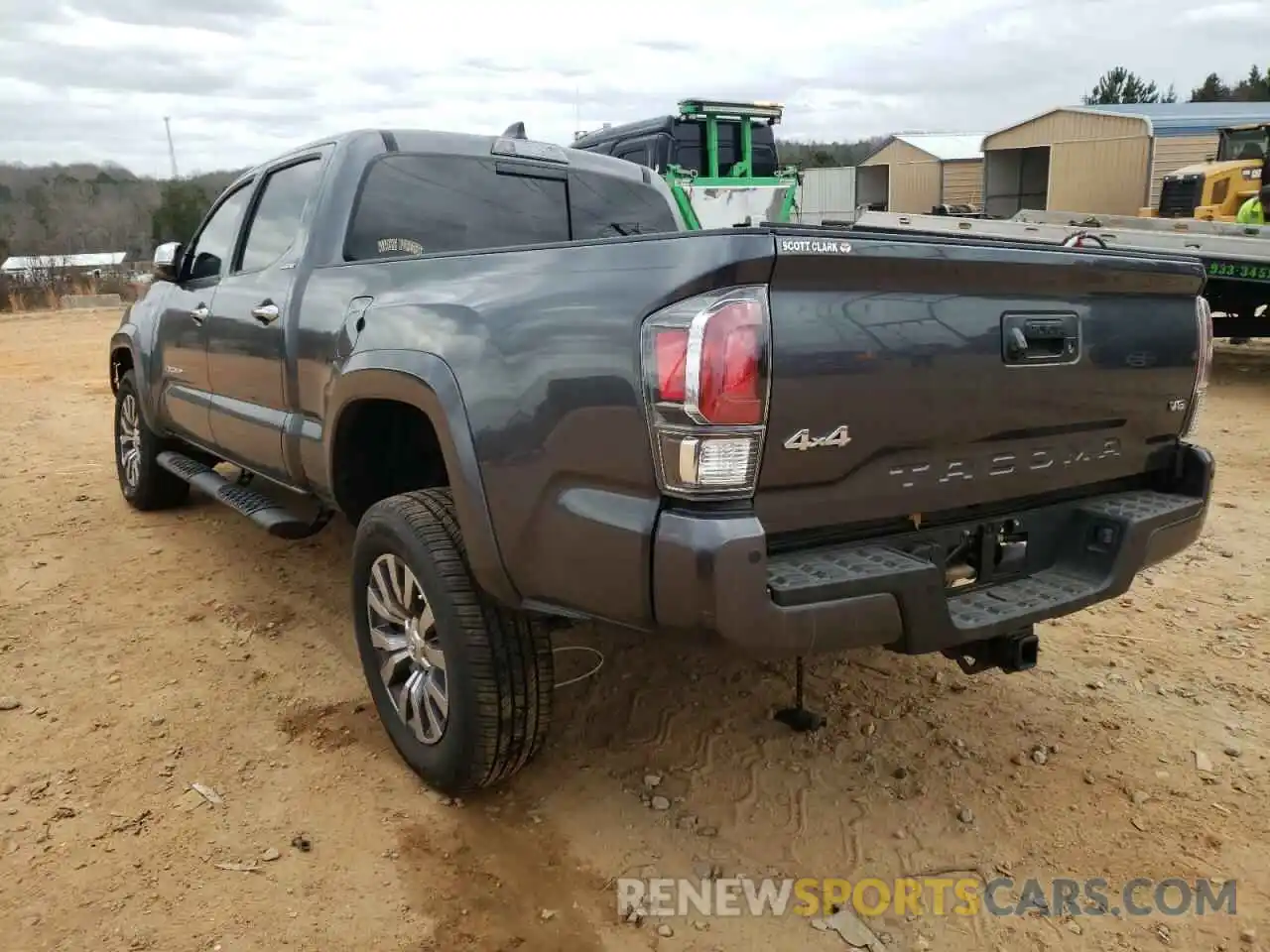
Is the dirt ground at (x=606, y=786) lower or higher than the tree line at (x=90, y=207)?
lower

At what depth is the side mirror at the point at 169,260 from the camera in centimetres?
486

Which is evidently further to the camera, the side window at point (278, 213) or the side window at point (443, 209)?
the side window at point (278, 213)

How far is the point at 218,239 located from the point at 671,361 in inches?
142

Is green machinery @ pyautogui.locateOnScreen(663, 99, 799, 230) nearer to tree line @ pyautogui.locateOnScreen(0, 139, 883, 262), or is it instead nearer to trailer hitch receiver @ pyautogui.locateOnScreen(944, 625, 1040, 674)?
trailer hitch receiver @ pyautogui.locateOnScreen(944, 625, 1040, 674)

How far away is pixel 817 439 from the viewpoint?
217 cm

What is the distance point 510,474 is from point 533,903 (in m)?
1.10

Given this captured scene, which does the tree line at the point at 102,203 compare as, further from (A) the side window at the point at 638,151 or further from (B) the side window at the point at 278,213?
(B) the side window at the point at 278,213

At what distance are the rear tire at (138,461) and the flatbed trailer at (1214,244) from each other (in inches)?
238

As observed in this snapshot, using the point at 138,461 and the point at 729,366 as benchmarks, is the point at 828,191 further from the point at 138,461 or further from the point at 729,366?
the point at 729,366

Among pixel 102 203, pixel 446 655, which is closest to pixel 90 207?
pixel 102 203

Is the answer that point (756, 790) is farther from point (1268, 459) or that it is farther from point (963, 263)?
point (1268, 459)

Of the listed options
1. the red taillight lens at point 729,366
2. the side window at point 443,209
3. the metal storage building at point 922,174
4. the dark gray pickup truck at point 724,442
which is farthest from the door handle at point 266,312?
the metal storage building at point 922,174

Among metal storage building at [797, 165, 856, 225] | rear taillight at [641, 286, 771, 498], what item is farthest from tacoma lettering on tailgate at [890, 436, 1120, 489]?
metal storage building at [797, 165, 856, 225]

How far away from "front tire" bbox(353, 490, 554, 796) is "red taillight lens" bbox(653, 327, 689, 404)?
904 mm
